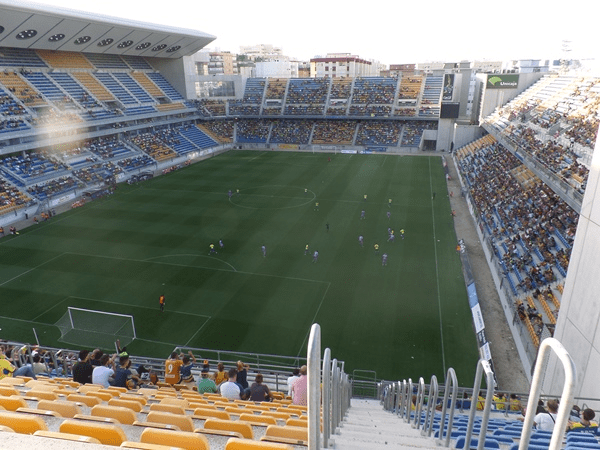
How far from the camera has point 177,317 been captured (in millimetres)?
22062

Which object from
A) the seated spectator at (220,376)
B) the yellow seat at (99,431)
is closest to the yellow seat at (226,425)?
the yellow seat at (99,431)

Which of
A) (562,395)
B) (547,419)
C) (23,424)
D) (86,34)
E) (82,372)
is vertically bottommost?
(82,372)

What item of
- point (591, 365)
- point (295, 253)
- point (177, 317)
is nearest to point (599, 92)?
point (295, 253)

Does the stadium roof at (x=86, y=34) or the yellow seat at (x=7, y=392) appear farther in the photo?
the stadium roof at (x=86, y=34)

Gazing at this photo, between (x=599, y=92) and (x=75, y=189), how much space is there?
5667 centimetres

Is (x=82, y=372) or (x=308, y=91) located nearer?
(x=82, y=372)

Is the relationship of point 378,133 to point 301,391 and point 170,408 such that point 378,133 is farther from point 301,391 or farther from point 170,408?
point 170,408

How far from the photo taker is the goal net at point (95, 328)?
19922 mm

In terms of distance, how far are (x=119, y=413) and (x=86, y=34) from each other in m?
64.4

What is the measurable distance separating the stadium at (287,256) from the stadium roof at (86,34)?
0.41 m

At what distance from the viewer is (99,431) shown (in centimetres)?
422

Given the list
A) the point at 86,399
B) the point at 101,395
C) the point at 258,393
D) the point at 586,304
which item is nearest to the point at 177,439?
the point at 86,399

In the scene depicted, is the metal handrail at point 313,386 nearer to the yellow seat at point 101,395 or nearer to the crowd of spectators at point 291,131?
the yellow seat at point 101,395

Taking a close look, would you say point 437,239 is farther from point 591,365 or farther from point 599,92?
point 599,92
